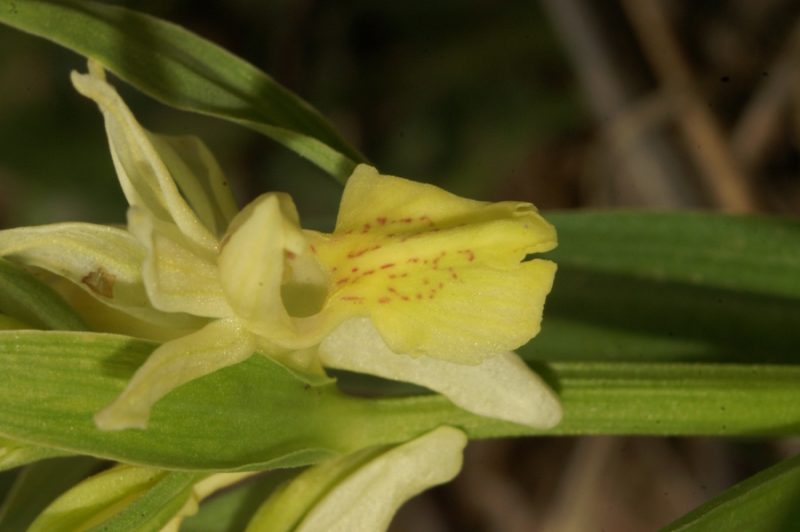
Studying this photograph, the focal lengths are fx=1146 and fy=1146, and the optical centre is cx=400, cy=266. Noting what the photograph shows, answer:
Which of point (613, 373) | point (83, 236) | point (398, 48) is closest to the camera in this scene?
point (83, 236)

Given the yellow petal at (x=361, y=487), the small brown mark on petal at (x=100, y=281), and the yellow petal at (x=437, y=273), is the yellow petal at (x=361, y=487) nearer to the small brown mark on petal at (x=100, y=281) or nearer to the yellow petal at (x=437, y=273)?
the yellow petal at (x=437, y=273)

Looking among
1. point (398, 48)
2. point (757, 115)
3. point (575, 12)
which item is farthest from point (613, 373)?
point (398, 48)

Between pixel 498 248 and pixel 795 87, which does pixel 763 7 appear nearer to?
pixel 795 87

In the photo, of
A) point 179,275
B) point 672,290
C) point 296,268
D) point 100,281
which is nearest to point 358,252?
point 296,268

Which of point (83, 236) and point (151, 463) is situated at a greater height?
point (83, 236)

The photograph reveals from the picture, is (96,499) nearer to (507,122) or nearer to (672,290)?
(672,290)

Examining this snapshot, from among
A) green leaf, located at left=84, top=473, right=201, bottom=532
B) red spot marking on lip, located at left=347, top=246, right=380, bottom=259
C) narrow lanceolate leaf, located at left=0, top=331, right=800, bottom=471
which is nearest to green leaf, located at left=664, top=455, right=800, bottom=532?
narrow lanceolate leaf, located at left=0, top=331, right=800, bottom=471
